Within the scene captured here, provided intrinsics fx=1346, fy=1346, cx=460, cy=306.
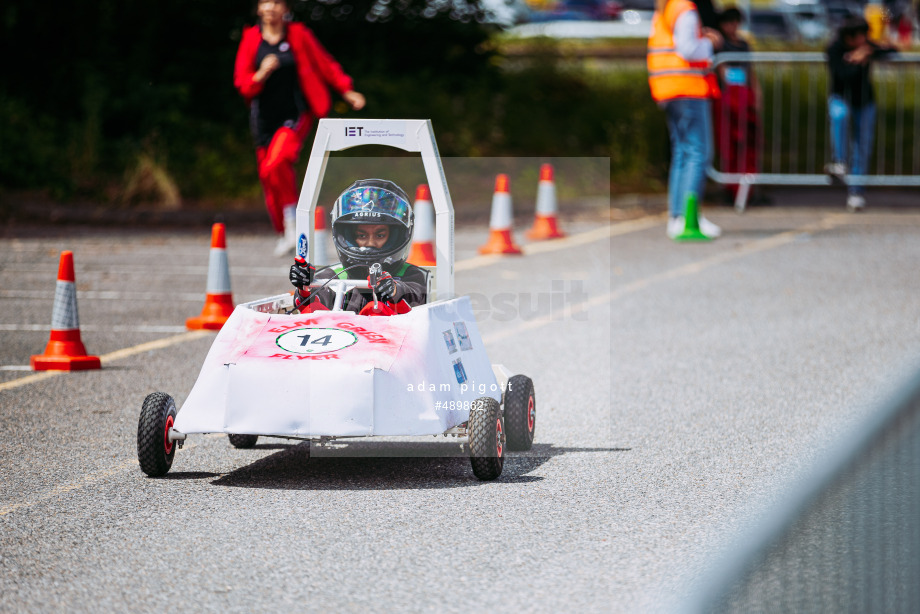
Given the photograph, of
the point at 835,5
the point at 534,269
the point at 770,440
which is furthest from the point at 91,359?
the point at 835,5

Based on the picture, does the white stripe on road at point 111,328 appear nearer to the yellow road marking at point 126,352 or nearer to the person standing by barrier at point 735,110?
the yellow road marking at point 126,352

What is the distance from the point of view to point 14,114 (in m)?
18.2

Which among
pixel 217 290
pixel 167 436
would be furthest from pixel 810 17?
pixel 167 436

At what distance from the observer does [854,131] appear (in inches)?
639

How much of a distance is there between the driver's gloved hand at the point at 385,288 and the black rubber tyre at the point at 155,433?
36.9 inches

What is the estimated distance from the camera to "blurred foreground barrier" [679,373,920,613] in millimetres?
1782

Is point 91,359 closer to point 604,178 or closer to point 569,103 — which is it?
point 604,178

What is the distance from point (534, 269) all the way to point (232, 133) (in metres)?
8.53

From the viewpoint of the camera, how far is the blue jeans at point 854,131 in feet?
52.9

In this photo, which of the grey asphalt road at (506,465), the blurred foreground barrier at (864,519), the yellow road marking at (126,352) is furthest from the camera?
the yellow road marking at (126,352)

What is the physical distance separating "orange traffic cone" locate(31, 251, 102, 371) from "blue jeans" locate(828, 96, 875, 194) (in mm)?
10992

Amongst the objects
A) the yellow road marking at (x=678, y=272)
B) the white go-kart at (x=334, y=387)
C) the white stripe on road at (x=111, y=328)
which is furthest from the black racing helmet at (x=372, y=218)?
the white stripe on road at (x=111, y=328)

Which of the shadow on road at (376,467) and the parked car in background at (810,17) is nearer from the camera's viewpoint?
the shadow on road at (376,467)

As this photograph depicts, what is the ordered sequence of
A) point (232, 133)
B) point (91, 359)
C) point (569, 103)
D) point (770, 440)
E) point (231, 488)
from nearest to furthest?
1. point (231, 488)
2. point (770, 440)
3. point (91, 359)
4. point (232, 133)
5. point (569, 103)
